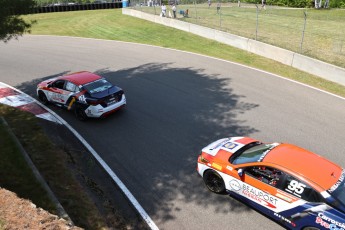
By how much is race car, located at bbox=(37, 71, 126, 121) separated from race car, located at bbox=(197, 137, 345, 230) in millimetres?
5245

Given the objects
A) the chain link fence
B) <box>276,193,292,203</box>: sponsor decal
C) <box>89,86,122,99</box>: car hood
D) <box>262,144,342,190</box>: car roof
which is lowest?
<box>276,193,292,203</box>: sponsor decal

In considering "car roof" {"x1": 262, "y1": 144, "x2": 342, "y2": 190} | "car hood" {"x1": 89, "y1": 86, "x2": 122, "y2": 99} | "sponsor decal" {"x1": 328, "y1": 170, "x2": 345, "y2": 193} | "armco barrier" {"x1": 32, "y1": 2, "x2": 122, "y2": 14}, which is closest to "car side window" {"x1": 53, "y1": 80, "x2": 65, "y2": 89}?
"car hood" {"x1": 89, "y1": 86, "x2": 122, "y2": 99}

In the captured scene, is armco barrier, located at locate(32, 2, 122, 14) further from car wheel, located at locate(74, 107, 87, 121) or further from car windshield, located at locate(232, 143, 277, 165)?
car windshield, located at locate(232, 143, 277, 165)

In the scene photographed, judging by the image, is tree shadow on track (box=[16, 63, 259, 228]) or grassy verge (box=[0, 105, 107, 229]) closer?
grassy verge (box=[0, 105, 107, 229])

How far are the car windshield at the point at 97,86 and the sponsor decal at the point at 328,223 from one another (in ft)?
29.1

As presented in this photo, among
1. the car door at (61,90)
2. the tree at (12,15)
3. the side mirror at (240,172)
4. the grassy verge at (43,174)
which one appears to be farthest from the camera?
the car door at (61,90)

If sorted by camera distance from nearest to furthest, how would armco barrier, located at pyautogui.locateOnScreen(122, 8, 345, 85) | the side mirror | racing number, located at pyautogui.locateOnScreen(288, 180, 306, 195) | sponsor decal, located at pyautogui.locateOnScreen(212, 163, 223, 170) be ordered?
racing number, located at pyautogui.locateOnScreen(288, 180, 306, 195) → the side mirror → sponsor decal, located at pyautogui.locateOnScreen(212, 163, 223, 170) → armco barrier, located at pyautogui.locateOnScreen(122, 8, 345, 85)

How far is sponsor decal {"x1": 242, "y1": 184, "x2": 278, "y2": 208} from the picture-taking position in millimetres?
7379

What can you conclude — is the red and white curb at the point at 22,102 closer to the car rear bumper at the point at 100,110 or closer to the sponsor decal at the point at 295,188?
the car rear bumper at the point at 100,110

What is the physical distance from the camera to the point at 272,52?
20453 mm

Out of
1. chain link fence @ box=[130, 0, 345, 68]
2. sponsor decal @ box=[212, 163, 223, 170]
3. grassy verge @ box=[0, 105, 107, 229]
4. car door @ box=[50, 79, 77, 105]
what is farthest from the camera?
chain link fence @ box=[130, 0, 345, 68]

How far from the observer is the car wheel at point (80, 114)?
12.8 m

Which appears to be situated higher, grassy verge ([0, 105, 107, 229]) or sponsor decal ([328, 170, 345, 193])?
sponsor decal ([328, 170, 345, 193])

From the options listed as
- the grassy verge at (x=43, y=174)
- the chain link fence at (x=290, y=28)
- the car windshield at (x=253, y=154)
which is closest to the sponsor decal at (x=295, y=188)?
the car windshield at (x=253, y=154)
